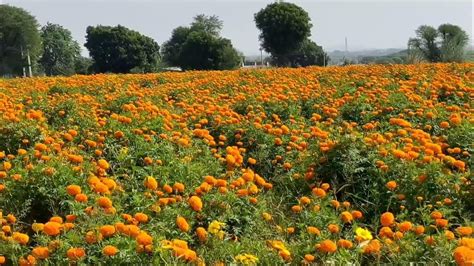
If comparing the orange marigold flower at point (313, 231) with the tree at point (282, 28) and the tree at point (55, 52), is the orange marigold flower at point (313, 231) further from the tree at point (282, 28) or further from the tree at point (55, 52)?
the tree at point (55, 52)

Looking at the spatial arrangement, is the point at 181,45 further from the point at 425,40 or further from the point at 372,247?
the point at 372,247

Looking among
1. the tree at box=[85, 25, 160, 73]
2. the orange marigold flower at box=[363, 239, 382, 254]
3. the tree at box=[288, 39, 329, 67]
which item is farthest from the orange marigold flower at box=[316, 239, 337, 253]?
the tree at box=[85, 25, 160, 73]

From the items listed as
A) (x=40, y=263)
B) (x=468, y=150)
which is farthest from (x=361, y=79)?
(x=40, y=263)

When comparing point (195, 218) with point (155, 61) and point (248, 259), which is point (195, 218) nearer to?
point (248, 259)

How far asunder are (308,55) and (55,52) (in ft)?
136

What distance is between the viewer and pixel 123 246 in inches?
108

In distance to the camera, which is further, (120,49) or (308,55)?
(308,55)

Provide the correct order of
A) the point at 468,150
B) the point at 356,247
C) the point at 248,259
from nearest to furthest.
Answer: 1. the point at 248,259
2. the point at 356,247
3. the point at 468,150

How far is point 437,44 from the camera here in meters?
32.7

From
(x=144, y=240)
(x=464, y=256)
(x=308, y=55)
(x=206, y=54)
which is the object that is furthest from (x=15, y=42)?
(x=464, y=256)

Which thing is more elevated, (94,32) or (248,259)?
(94,32)

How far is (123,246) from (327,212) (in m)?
1.43

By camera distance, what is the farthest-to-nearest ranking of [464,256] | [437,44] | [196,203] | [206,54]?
[206,54]
[437,44]
[196,203]
[464,256]

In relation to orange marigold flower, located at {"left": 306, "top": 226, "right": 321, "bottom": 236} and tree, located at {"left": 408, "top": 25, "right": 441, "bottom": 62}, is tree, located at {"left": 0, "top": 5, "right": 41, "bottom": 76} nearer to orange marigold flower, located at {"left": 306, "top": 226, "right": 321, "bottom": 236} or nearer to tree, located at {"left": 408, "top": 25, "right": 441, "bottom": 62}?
tree, located at {"left": 408, "top": 25, "right": 441, "bottom": 62}
